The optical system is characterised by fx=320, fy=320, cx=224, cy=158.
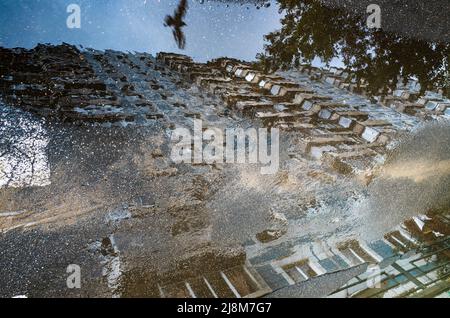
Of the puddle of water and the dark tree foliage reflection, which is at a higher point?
the dark tree foliage reflection

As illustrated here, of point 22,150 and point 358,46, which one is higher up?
point 358,46

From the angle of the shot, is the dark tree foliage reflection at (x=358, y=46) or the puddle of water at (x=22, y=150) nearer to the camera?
the puddle of water at (x=22, y=150)

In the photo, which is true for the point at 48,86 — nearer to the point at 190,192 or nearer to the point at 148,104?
the point at 148,104

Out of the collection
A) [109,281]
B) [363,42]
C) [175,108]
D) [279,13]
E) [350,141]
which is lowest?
[109,281]

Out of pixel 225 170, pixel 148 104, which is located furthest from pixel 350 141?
pixel 148 104

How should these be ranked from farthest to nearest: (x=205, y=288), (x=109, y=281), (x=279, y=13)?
(x=279, y=13) → (x=205, y=288) → (x=109, y=281)

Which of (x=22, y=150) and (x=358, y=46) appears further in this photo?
(x=358, y=46)

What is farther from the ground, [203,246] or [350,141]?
[350,141]

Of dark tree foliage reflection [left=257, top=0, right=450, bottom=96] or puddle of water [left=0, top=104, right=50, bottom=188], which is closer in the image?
puddle of water [left=0, top=104, right=50, bottom=188]

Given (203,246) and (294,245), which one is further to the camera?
(294,245)

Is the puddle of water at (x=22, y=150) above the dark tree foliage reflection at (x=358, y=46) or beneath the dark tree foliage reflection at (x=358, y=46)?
beneath

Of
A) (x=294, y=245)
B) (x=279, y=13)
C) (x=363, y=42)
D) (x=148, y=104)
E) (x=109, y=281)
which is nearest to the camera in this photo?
(x=109, y=281)
